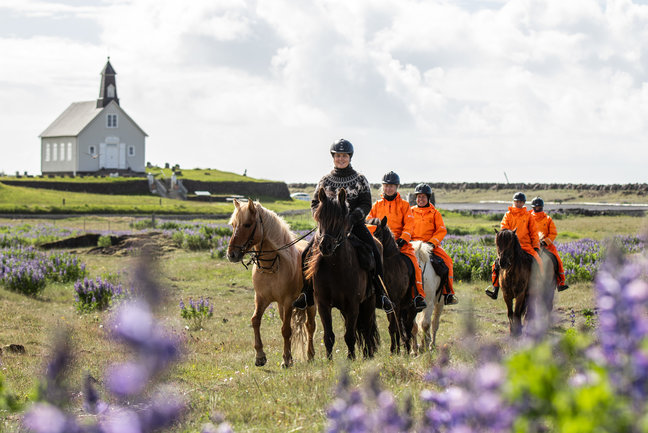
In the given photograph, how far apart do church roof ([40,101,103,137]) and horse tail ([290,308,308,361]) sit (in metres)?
81.5

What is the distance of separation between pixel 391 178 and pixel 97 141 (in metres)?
82.1

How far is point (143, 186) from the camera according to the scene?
73.4 metres

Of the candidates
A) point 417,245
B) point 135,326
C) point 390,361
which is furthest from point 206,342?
point 135,326

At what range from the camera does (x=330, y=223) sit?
8.07m

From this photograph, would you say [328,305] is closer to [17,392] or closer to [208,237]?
[17,392]

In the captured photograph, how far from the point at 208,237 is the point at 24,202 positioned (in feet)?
95.6

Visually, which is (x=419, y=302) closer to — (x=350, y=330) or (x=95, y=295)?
(x=350, y=330)

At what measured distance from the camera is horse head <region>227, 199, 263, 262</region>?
8777mm

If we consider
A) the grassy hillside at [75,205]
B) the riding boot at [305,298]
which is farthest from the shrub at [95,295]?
the grassy hillside at [75,205]

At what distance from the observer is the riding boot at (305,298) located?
9.02 meters

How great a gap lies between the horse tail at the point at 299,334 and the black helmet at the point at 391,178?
2.42 metres

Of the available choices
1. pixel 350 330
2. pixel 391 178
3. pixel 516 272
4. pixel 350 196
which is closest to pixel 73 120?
pixel 391 178

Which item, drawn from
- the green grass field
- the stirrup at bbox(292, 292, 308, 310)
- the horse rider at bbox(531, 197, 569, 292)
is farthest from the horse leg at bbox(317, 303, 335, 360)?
the horse rider at bbox(531, 197, 569, 292)

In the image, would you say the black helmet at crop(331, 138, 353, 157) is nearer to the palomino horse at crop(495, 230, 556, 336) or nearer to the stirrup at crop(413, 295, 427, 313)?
the stirrup at crop(413, 295, 427, 313)
